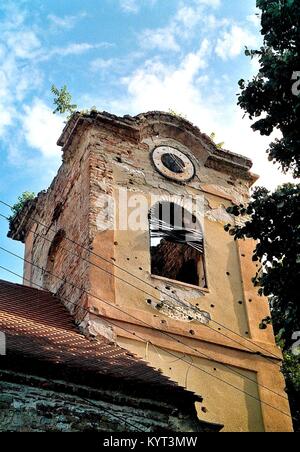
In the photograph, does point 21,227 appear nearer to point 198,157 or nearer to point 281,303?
point 198,157

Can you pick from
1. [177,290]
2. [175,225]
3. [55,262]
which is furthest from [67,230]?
[177,290]

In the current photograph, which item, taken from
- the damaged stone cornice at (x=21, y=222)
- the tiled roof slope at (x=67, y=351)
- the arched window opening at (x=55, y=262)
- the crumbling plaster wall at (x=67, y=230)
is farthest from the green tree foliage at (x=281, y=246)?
the damaged stone cornice at (x=21, y=222)

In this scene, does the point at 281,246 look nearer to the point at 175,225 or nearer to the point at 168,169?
the point at 175,225

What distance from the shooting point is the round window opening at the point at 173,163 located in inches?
563

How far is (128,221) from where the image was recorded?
12.8 meters

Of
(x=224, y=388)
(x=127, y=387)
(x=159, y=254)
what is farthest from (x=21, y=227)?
(x=127, y=387)

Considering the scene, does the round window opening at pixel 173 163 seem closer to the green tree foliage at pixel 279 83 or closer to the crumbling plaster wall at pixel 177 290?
the crumbling plaster wall at pixel 177 290

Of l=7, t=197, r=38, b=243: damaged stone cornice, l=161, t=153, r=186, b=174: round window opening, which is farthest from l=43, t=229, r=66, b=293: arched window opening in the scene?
l=161, t=153, r=186, b=174: round window opening

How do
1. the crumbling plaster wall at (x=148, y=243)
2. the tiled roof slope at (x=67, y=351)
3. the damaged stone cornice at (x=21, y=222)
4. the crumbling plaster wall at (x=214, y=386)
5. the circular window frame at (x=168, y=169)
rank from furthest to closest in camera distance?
1. the damaged stone cornice at (x=21, y=222)
2. the circular window frame at (x=168, y=169)
3. the crumbling plaster wall at (x=148, y=243)
4. the crumbling plaster wall at (x=214, y=386)
5. the tiled roof slope at (x=67, y=351)

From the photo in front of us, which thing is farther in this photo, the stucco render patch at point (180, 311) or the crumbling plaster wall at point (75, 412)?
the stucco render patch at point (180, 311)

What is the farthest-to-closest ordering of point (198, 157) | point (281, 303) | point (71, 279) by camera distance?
point (198, 157)
point (71, 279)
point (281, 303)

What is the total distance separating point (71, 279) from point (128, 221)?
159 cm

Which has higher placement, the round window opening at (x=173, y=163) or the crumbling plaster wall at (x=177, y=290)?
the round window opening at (x=173, y=163)

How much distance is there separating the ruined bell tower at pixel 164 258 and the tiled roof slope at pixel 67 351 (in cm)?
54
